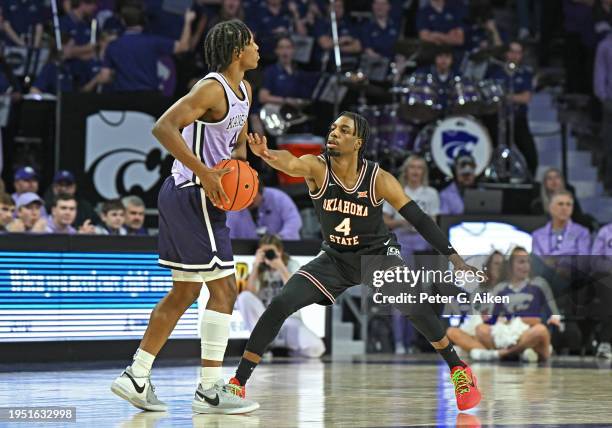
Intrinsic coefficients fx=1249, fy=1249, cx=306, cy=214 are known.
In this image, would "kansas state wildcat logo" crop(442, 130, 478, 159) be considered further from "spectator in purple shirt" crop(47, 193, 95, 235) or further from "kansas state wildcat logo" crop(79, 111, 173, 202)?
"spectator in purple shirt" crop(47, 193, 95, 235)

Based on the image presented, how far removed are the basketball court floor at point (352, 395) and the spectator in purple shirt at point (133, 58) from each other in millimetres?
4423

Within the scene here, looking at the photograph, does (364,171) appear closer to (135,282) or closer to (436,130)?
(135,282)

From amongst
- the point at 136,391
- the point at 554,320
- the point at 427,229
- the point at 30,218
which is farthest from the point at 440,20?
the point at 136,391

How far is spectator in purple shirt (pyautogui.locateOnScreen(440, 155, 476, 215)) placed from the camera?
14.8 meters

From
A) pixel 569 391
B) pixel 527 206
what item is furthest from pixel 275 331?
pixel 527 206

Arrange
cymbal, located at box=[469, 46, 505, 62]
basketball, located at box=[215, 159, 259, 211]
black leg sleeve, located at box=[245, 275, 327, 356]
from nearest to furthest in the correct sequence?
basketball, located at box=[215, 159, 259, 211] → black leg sleeve, located at box=[245, 275, 327, 356] → cymbal, located at box=[469, 46, 505, 62]

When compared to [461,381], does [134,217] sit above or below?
above

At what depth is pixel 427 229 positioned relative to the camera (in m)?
7.42

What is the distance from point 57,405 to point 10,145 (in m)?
7.79

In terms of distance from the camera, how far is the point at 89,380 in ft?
30.9

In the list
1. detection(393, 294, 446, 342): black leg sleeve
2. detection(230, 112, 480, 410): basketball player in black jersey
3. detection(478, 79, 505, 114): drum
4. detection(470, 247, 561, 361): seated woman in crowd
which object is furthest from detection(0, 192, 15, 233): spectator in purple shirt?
detection(478, 79, 505, 114): drum

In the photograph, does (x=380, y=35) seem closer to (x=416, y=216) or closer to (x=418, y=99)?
(x=418, y=99)

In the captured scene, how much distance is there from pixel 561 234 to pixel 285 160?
22.8ft

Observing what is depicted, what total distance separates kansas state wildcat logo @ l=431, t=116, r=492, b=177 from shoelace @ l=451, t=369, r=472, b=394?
8.33m
